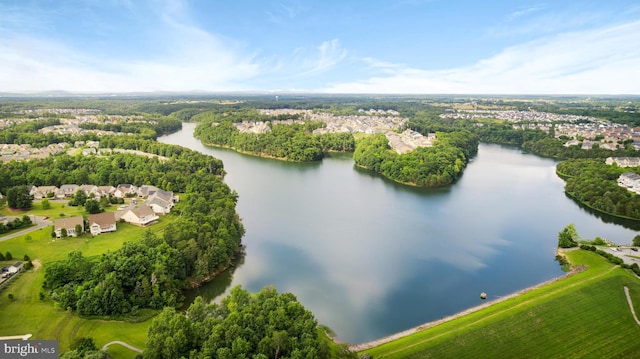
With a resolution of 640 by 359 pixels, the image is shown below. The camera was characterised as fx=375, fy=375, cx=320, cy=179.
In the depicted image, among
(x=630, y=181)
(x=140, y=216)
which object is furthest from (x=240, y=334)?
(x=630, y=181)

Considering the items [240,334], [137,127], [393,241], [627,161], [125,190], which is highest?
[240,334]

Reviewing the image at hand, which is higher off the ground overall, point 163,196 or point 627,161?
point 163,196

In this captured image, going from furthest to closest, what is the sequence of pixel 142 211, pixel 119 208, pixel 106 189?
pixel 106 189 < pixel 119 208 < pixel 142 211

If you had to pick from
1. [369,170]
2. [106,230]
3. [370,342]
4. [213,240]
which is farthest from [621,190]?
[106,230]

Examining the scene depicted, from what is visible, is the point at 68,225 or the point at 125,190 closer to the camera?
the point at 68,225

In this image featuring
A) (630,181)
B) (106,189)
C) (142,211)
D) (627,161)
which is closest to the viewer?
(142,211)

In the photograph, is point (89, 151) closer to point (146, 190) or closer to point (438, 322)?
point (146, 190)

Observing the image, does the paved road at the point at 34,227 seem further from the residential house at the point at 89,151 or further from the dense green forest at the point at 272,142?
the dense green forest at the point at 272,142

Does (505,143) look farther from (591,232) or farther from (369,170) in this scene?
(591,232)
